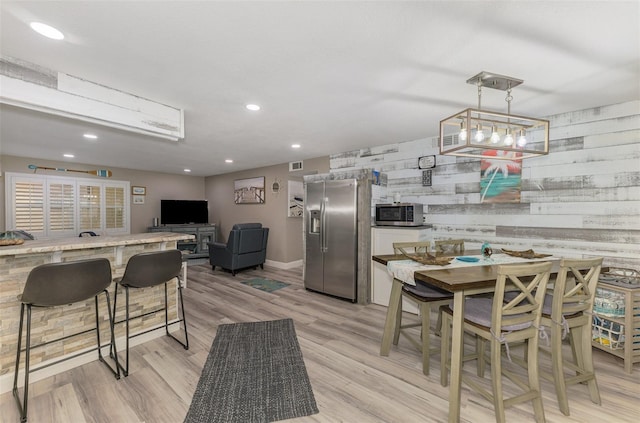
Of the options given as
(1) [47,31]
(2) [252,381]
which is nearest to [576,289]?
(2) [252,381]

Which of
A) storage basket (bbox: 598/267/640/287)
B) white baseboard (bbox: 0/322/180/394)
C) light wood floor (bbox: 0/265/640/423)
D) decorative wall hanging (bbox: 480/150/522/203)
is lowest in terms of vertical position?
light wood floor (bbox: 0/265/640/423)

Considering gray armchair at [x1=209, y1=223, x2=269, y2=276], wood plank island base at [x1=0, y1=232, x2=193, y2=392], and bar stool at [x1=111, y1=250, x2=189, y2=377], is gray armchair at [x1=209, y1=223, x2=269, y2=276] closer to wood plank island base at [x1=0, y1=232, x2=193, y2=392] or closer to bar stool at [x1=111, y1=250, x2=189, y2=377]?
wood plank island base at [x1=0, y1=232, x2=193, y2=392]

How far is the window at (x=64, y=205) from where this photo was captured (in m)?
5.40

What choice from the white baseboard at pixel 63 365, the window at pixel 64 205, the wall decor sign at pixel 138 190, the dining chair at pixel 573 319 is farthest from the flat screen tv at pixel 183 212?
the dining chair at pixel 573 319

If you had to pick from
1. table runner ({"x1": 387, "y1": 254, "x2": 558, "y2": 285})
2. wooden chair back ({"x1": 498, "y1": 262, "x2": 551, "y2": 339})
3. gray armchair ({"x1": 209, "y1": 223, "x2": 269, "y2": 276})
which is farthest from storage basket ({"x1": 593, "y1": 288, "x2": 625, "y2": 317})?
gray armchair ({"x1": 209, "y1": 223, "x2": 269, "y2": 276})

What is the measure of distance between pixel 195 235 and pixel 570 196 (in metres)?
7.51

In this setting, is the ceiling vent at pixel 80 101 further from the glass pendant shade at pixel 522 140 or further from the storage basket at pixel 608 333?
the storage basket at pixel 608 333

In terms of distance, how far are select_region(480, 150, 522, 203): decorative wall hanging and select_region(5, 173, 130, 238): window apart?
771 cm

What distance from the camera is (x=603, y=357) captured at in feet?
8.41

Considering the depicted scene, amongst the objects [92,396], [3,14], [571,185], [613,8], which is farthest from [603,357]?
[3,14]

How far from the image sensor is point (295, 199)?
6367mm

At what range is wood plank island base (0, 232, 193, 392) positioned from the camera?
6.83 feet

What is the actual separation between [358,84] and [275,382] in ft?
8.41

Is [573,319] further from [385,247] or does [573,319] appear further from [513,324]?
[385,247]
